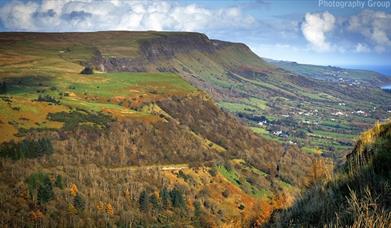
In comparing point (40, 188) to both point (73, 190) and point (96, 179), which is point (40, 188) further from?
point (96, 179)

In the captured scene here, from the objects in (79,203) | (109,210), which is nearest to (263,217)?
(109,210)

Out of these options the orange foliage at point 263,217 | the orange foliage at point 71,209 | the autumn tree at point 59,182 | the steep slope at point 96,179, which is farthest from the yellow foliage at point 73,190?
the orange foliage at point 263,217

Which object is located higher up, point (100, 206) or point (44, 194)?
point (44, 194)

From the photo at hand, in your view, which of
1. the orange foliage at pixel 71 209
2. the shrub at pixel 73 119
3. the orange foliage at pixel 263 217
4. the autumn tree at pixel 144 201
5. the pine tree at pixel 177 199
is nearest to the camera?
the orange foliage at pixel 263 217

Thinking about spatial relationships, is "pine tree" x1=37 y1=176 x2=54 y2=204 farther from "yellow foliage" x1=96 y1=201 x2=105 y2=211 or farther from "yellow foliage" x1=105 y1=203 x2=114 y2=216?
"yellow foliage" x1=105 y1=203 x2=114 y2=216

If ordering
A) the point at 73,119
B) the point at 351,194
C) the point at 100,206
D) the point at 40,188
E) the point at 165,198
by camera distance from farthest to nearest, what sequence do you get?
1. the point at 73,119
2. the point at 165,198
3. the point at 100,206
4. the point at 40,188
5. the point at 351,194

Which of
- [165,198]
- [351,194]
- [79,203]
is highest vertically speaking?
[351,194]

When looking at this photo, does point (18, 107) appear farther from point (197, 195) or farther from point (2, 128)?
point (197, 195)

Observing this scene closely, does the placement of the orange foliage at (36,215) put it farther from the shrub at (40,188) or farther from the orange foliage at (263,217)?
the orange foliage at (263,217)

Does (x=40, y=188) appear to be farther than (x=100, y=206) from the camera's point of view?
No
